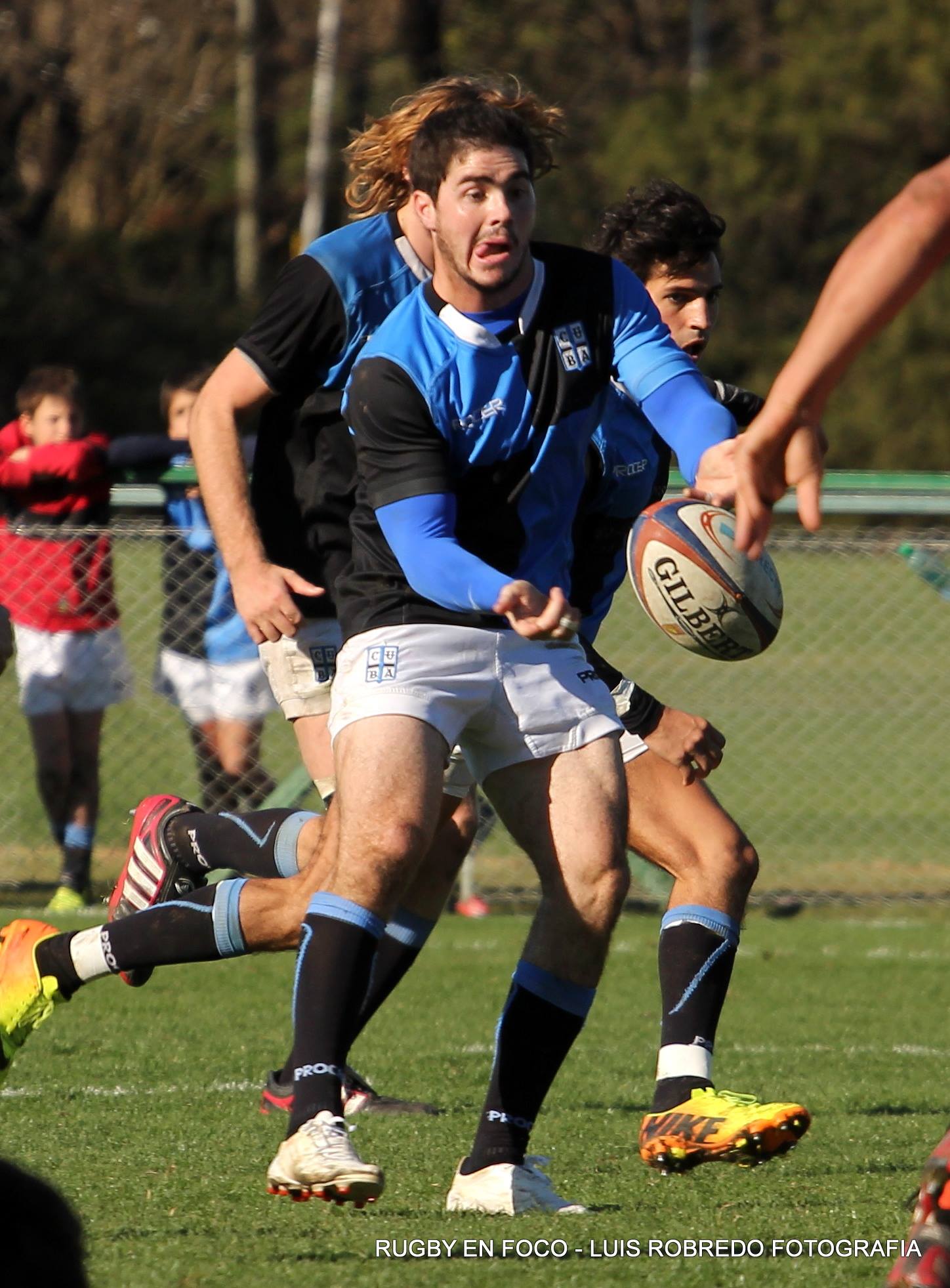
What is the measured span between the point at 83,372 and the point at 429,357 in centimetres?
2203

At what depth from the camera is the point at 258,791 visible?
9.16 metres

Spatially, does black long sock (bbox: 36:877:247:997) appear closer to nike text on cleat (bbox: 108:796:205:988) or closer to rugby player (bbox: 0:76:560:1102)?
rugby player (bbox: 0:76:560:1102)

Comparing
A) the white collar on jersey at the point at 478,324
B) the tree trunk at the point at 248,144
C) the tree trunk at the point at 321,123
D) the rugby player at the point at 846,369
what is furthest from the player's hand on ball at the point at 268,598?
the tree trunk at the point at 248,144

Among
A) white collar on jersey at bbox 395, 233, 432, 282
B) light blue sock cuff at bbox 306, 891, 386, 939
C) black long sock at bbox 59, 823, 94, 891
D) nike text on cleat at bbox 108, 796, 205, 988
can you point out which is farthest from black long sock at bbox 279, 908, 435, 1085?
black long sock at bbox 59, 823, 94, 891

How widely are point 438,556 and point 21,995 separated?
4.75ft

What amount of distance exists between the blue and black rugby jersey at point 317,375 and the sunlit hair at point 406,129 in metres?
0.12

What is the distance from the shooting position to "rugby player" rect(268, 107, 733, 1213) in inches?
147

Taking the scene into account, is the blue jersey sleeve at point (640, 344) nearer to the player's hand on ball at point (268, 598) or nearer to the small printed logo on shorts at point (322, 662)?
the player's hand on ball at point (268, 598)

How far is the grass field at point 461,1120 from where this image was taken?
11.7ft

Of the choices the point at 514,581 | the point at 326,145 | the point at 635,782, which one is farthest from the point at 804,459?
the point at 326,145

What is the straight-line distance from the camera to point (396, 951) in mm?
4977

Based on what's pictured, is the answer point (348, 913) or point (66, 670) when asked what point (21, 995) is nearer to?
point (348, 913)

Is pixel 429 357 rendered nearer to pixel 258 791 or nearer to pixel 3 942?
pixel 3 942

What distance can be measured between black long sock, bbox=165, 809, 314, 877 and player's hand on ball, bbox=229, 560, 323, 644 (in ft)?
2.01
